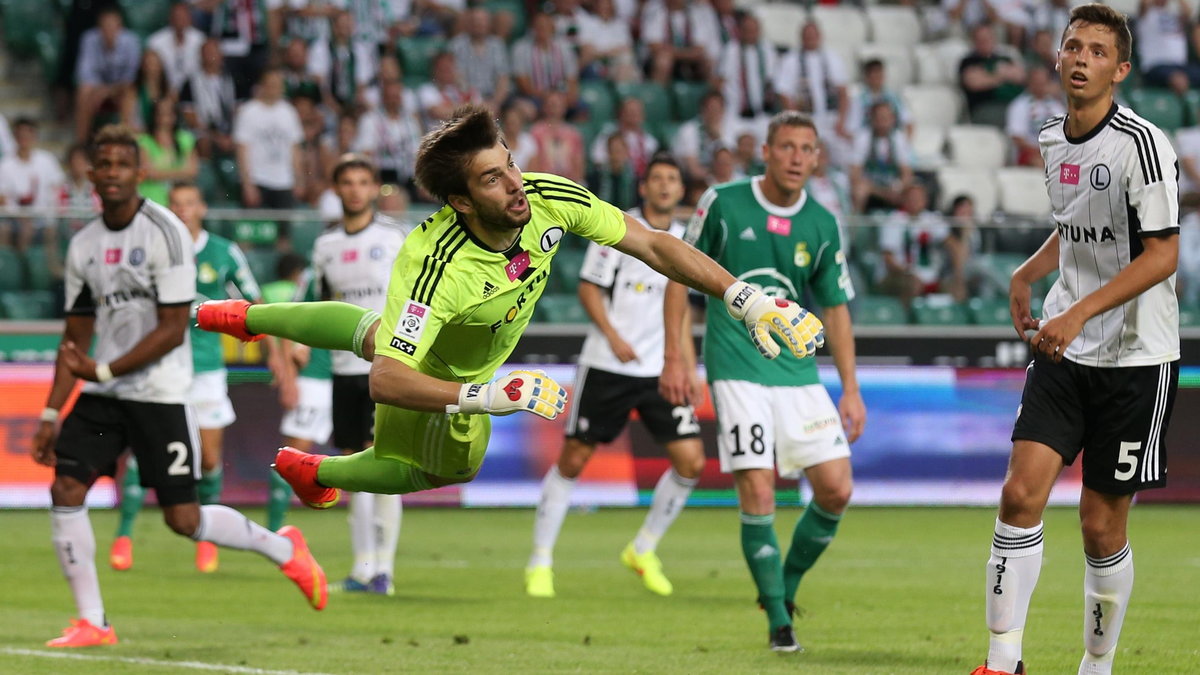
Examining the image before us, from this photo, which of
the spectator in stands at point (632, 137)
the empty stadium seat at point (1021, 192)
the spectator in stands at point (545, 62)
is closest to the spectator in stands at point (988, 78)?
the empty stadium seat at point (1021, 192)

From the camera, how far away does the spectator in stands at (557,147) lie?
18109 millimetres

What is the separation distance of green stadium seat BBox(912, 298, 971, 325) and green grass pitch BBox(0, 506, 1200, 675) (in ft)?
6.91

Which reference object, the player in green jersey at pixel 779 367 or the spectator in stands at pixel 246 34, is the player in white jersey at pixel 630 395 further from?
the spectator in stands at pixel 246 34

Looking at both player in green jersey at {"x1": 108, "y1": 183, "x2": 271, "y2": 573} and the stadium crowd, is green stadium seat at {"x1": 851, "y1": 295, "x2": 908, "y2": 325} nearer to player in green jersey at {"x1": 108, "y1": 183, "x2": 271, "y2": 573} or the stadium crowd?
the stadium crowd

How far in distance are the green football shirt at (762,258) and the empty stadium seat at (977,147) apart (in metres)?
13.0

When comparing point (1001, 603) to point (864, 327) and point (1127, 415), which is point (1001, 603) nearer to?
point (1127, 415)

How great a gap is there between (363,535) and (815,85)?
36.3 feet

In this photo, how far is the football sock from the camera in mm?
10922

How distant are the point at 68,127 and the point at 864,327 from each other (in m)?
9.14

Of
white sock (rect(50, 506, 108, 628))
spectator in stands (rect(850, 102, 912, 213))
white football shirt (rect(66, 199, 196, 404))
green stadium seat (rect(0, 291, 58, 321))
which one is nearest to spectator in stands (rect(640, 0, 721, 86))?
spectator in stands (rect(850, 102, 912, 213))

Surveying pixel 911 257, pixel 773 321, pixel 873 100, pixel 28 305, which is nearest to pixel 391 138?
pixel 28 305

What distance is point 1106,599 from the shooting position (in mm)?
6648

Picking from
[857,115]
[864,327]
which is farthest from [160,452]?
[857,115]

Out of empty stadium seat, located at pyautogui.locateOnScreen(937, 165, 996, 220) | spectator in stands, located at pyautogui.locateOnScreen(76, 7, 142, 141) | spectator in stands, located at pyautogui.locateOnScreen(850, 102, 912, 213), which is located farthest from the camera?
empty stadium seat, located at pyautogui.locateOnScreen(937, 165, 996, 220)
